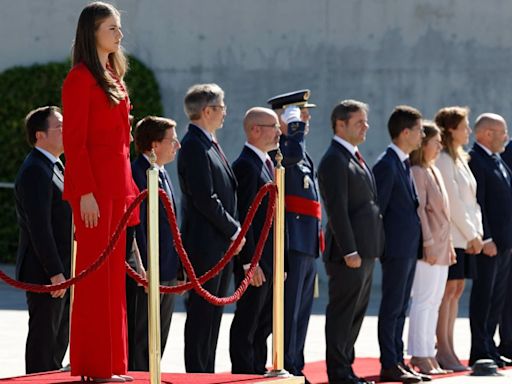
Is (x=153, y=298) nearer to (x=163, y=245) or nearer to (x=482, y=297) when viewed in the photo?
(x=163, y=245)

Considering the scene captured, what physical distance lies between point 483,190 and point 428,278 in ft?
4.47

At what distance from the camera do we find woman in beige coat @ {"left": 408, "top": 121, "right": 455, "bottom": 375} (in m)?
11.0

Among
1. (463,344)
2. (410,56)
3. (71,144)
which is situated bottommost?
(463,344)

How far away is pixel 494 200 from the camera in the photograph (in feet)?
39.5

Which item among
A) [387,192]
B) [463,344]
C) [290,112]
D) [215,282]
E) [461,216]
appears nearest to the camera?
[215,282]

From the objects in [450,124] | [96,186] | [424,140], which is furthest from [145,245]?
[450,124]

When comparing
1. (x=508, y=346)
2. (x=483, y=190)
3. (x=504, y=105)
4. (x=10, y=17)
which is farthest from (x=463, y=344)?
(x=10, y=17)

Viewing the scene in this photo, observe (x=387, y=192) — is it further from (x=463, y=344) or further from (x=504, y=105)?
(x=504, y=105)

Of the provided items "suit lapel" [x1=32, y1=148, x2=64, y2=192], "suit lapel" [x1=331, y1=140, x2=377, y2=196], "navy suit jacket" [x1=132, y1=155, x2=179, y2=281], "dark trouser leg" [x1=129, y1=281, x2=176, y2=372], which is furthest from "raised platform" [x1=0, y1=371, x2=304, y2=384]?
"suit lapel" [x1=331, y1=140, x2=377, y2=196]

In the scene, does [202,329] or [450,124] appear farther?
[450,124]

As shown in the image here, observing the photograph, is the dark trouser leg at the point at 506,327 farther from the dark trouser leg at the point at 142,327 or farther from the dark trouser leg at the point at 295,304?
the dark trouser leg at the point at 142,327

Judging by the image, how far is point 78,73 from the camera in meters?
7.28

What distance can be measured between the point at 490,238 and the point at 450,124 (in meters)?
1.08

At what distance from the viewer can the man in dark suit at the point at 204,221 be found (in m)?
9.14
